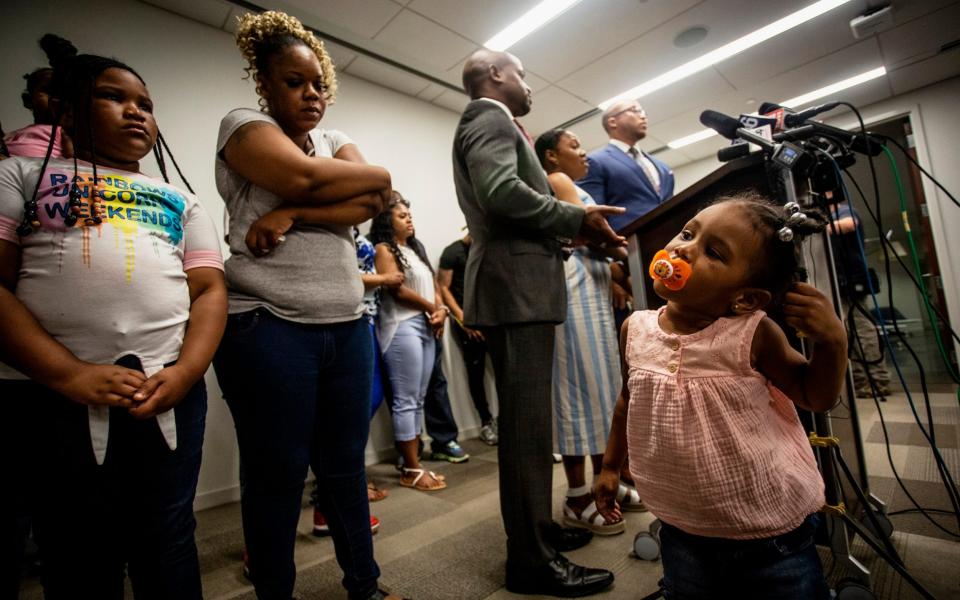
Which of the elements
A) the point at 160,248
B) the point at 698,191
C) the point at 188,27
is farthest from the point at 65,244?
the point at 188,27

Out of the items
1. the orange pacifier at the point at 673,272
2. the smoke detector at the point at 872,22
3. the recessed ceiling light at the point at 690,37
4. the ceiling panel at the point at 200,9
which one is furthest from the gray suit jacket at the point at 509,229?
the smoke detector at the point at 872,22

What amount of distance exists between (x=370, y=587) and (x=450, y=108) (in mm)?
4011

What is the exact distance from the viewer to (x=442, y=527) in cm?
177

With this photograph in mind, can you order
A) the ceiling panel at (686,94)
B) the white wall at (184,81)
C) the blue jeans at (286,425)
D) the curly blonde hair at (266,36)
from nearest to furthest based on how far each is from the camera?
the blue jeans at (286,425) → the curly blonde hair at (266,36) → the white wall at (184,81) → the ceiling panel at (686,94)

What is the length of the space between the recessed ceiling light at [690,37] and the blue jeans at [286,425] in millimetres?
3790

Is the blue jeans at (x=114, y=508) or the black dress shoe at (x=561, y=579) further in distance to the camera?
the black dress shoe at (x=561, y=579)

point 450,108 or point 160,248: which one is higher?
point 450,108

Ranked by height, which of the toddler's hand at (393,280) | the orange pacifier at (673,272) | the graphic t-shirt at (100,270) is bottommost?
the orange pacifier at (673,272)

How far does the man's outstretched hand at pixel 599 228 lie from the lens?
127 centimetres

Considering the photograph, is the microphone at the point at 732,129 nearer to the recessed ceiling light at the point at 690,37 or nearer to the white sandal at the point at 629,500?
the white sandal at the point at 629,500

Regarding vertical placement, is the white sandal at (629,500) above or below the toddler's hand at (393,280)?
below

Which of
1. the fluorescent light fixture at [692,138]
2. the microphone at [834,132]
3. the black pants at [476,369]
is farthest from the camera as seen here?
the fluorescent light fixture at [692,138]

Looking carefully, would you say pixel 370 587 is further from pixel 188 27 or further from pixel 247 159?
pixel 188 27

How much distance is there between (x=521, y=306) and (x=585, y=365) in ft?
1.81
